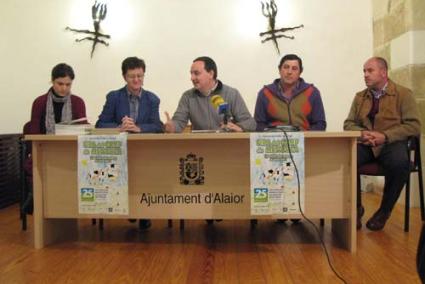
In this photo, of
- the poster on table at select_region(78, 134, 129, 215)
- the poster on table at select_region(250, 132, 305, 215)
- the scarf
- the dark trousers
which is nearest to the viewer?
the poster on table at select_region(250, 132, 305, 215)

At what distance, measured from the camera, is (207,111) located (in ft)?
9.32

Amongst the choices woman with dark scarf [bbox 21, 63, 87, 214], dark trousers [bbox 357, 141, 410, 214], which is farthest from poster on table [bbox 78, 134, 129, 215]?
dark trousers [bbox 357, 141, 410, 214]

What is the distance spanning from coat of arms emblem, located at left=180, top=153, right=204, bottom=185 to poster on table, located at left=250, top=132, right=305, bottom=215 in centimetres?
34

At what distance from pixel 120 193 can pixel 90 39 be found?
259cm

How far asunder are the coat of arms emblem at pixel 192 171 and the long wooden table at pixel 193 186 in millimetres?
23

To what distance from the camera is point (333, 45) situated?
4199 mm

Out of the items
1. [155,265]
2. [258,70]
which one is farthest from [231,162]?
[258,70]

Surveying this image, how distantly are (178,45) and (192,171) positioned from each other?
230 cm

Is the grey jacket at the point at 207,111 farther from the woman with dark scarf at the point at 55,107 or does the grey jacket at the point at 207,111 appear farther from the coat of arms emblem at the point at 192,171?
the woman with dark scarf at the point at 55,107

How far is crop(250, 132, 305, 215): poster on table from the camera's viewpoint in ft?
6.93

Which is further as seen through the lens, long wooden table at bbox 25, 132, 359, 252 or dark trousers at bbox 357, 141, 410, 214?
dark trousers at bbox 357, 141, 410, 214

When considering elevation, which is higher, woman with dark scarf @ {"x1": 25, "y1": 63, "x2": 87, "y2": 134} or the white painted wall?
the white painted wall

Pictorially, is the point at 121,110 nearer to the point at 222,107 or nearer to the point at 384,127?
the point at 222,107

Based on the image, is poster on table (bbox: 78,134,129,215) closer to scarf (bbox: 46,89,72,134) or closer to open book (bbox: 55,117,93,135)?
open book (bbox: 55,117,93,135)
